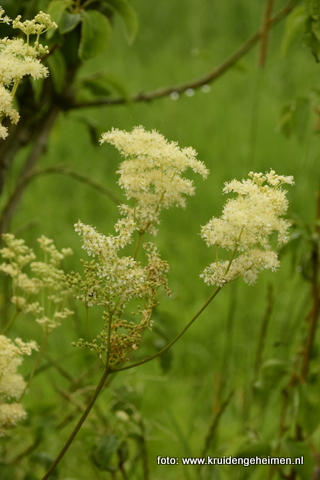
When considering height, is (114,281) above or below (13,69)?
below

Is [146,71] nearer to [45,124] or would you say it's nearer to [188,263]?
[188,263]

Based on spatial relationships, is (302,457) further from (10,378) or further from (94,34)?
(94,34)

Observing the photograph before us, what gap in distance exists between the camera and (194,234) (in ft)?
9.40

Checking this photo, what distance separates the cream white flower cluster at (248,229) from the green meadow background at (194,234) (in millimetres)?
315

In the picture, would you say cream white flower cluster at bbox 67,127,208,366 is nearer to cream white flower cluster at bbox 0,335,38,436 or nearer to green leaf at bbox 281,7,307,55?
cream white flower cluster at bbox 0,335,38,436

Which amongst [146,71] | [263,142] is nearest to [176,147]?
[263,142]

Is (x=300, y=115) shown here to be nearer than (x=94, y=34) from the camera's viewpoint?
No

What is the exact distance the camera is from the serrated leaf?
2.86 ft

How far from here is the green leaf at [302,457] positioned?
1.13 metres

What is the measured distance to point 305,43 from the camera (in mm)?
893

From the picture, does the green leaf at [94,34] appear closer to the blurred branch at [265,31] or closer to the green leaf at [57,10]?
the green leaf at [57,10]

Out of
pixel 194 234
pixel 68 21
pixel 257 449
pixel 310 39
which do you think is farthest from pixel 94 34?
pixel 194 234

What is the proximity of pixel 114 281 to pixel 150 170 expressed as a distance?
12 cm

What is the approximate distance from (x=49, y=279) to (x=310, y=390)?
0.58m
